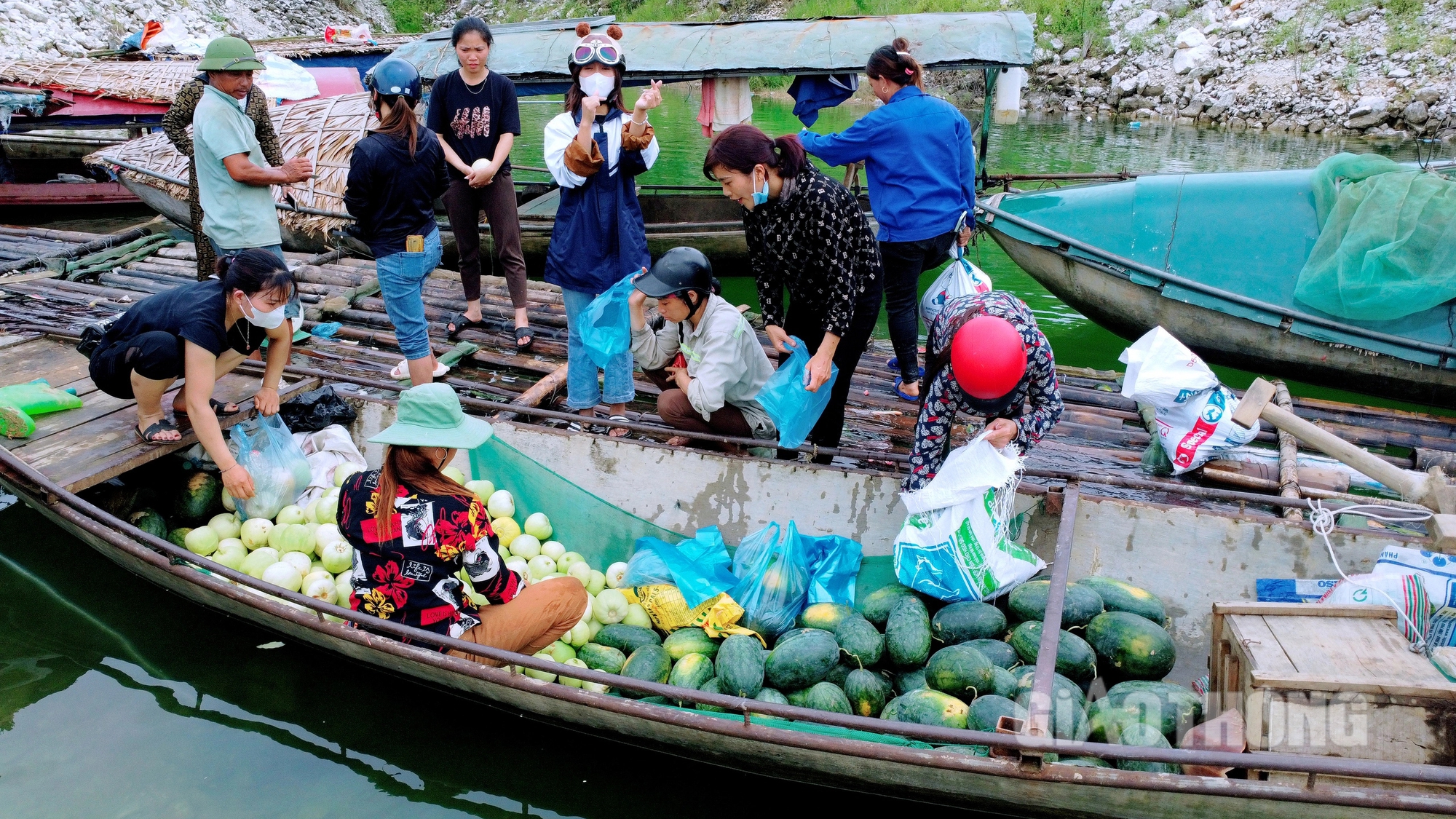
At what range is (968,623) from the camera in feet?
11.5

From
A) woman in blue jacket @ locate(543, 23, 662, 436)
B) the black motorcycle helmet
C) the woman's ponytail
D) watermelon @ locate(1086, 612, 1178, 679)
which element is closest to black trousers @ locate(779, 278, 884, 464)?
the black motorcycle helmet

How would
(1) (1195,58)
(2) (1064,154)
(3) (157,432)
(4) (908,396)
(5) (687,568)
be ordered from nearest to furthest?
(5) (687,568) < (3) (157,432) < (4) (908,396) < (2) (1064,154) < (1) (1195,58)

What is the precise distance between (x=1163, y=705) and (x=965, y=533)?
0.89 meters

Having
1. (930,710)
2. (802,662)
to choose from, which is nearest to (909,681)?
(930,710)

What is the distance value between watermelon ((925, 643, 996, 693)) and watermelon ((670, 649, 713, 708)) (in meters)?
0.83

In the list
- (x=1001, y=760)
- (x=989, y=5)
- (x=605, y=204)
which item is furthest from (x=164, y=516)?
(x=989, y=5)

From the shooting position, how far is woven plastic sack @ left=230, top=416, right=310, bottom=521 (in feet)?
14.2

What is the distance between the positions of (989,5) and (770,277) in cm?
2045

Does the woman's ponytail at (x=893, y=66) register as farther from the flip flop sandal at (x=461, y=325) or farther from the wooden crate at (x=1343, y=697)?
the flip flop sandal at (x=461, y=325)

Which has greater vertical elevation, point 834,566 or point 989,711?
point 834,566

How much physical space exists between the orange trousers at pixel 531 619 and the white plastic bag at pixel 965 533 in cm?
133

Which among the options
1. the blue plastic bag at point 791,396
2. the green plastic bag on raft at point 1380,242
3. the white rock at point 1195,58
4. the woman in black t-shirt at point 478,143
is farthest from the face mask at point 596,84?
the white rock at point 1195,58

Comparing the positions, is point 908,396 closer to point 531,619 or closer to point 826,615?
point 826,615

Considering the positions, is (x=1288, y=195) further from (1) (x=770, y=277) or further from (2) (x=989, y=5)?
(2) (x=989, y=5)
